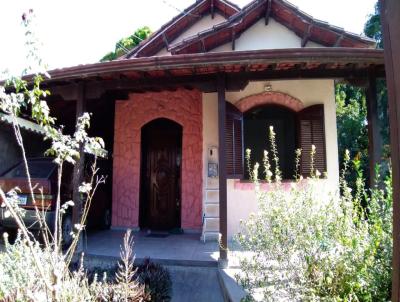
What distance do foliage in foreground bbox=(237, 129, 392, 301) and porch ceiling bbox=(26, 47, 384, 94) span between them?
2.26 m

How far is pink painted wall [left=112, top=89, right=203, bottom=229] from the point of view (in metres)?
7.96

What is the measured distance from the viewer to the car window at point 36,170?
21.2 feet

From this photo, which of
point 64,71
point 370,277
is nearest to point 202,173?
point 64,71

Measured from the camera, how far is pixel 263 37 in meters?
8.06

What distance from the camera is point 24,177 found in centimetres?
655

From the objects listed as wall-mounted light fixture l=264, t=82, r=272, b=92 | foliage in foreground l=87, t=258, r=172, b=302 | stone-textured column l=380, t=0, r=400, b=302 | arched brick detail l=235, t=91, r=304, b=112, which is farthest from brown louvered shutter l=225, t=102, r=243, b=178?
stone-textured column l=380, t=0, r=400, b=302

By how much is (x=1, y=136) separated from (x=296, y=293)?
8.00 meters

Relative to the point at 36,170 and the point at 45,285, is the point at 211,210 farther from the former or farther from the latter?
the point at 45,285

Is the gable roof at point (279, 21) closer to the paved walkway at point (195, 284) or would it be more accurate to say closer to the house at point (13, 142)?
the house at point (13, 142)

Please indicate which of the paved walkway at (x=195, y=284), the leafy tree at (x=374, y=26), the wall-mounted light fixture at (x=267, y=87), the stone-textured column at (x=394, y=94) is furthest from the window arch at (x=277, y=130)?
the leafy tree at (x=374, y=26)

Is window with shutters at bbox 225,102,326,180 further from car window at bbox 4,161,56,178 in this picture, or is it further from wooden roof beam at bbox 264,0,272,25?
car window at bbox 4,161,56,178

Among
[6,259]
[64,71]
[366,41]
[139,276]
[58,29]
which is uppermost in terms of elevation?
[366,41]

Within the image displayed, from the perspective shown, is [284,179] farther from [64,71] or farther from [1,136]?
[1,136]

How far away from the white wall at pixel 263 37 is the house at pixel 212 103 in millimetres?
26
